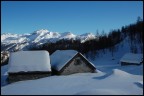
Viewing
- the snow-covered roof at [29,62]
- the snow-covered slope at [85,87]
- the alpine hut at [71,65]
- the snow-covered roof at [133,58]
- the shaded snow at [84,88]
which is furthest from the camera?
the snow-covered roof at [133,58]

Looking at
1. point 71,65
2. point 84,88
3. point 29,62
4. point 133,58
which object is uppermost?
point 29,62

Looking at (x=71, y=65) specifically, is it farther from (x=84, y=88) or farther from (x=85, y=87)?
(x=84, y=88)

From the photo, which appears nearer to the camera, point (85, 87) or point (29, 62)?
point (85, 87)

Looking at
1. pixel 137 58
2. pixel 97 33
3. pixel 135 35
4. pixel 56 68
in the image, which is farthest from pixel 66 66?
pixel 97 33

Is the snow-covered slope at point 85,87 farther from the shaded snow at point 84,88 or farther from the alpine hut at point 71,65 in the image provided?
the alpine hut at point 71,65

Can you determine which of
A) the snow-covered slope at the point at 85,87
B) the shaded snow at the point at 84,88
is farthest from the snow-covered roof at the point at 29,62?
the shaded snow at the point at 84,88

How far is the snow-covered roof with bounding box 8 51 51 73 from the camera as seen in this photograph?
33.5 m

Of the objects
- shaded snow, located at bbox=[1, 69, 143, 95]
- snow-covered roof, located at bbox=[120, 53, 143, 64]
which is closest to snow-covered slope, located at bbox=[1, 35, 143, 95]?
shaded snow, located at bbox=[1, 69, 143, 95]

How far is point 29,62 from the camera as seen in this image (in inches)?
1369

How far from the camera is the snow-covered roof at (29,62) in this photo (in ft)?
110

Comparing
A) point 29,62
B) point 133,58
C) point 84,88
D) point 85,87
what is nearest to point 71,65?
point 29,62

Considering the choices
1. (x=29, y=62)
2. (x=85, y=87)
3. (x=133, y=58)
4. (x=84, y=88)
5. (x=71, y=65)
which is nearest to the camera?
(x=84, y=88)

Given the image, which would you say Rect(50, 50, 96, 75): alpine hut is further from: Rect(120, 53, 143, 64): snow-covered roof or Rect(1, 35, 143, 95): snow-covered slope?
Rect(120, 53, 143, 64): snow-covered roof

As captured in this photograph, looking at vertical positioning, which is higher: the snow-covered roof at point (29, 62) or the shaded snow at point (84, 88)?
the snow-covered roof at point (29, 62)
